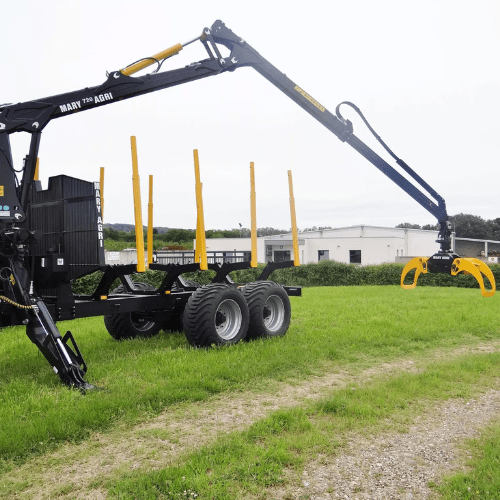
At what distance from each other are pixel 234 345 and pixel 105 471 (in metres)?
4.27

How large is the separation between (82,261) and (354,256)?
37.0 meters

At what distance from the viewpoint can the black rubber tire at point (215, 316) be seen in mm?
7922

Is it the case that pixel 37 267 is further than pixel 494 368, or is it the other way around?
pixel 494 368

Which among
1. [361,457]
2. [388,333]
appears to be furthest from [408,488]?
[388,333]

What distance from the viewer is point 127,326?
9445 millimetres

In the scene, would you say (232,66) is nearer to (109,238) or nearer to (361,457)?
(109,238)

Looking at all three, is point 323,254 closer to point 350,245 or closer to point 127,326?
point 350,245

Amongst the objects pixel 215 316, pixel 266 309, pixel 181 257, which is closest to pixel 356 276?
pixel 266 309

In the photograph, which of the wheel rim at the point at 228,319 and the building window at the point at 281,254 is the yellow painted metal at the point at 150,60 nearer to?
the wheel rim at the point at 228,319

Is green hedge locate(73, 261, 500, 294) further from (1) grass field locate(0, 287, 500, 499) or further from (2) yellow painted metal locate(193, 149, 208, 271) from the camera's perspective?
(2) yellow painted metal locate(193, 149, 208, 271)

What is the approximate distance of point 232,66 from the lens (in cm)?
884

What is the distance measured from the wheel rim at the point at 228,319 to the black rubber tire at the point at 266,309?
47 centimetres

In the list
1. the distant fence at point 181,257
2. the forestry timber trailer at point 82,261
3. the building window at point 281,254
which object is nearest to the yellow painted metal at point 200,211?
the forestry timber trailer at point 82,261

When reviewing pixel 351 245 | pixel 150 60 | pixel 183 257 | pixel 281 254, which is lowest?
pixel 281 254
